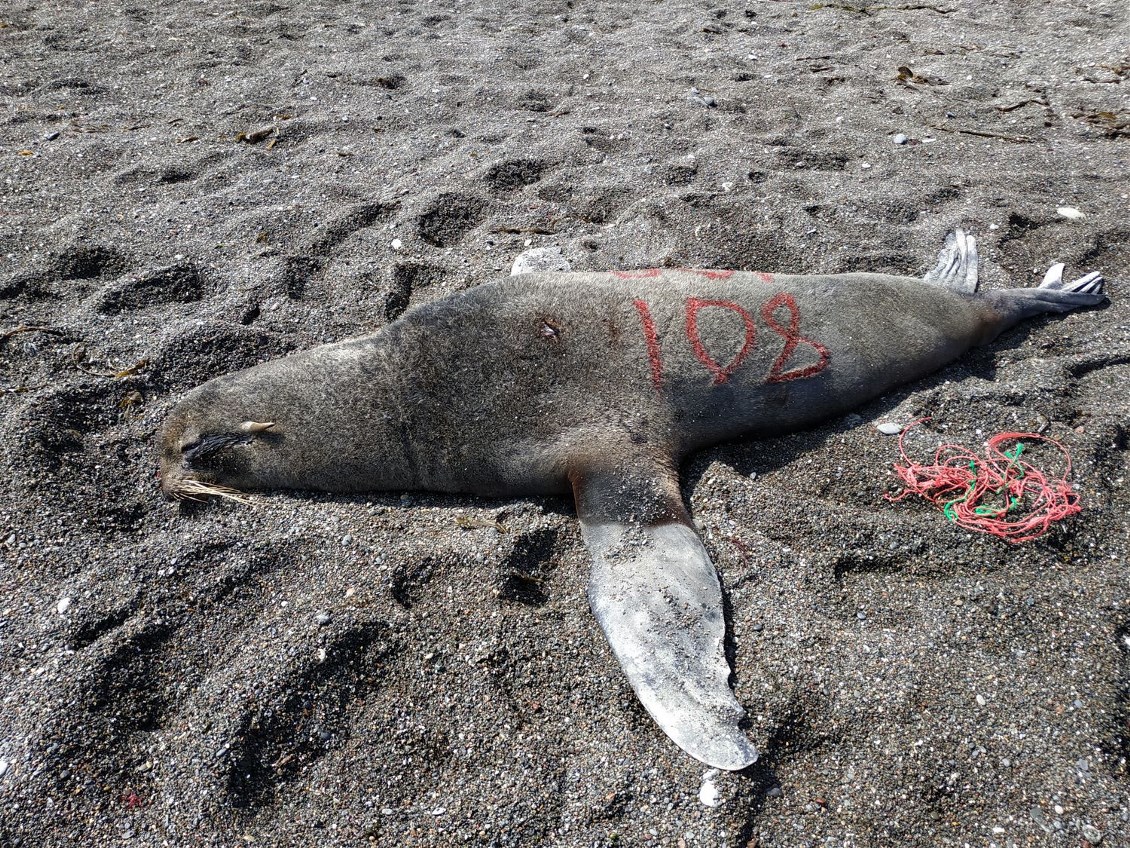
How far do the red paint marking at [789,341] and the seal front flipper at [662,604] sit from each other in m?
0.66

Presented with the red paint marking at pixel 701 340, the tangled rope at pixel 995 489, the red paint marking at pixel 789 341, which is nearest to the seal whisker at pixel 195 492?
the red paint marking at pixel 701 340

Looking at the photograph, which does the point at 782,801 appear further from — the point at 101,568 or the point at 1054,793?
the point at 101,568

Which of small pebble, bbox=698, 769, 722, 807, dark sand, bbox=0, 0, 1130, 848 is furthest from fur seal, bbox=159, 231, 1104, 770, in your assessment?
small pebble, bbox=698, 769, 722, 807

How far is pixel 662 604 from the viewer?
2.58 metres

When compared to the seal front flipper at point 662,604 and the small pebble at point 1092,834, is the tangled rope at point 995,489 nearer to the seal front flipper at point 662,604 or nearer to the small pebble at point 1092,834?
the seal front flipper at point 662,604

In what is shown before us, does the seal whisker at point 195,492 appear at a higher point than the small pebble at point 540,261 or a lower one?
lower

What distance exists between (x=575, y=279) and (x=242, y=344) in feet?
5.09

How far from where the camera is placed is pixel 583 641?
8.28 ft

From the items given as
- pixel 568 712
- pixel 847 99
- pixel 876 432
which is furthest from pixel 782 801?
pixel 847 99

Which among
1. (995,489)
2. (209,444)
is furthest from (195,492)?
(995,489)

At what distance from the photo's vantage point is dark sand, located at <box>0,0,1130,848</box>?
2.10 metres

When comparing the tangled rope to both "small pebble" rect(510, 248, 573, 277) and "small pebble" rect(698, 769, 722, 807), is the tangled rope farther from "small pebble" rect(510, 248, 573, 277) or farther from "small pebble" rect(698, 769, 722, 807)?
"small pebble" rect(510, 248, 573, 277)

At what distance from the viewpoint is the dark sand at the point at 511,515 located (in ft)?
6.88

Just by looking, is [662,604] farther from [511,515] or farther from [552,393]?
[552,393]
